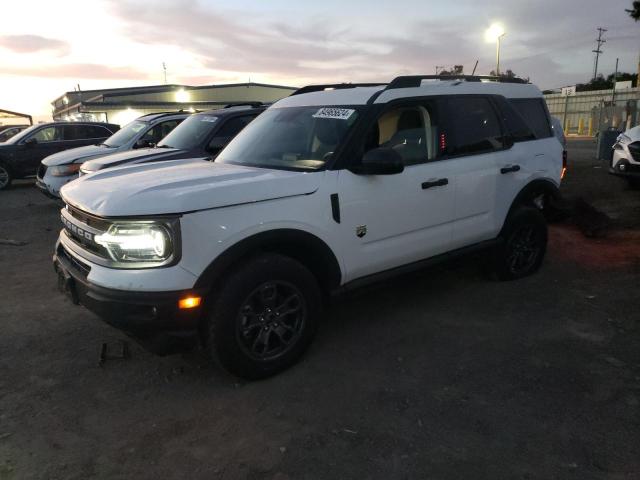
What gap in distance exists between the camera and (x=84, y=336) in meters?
4.04

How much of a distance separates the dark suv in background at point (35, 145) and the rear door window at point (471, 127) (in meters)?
10.8

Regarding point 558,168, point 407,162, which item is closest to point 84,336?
point 407,162

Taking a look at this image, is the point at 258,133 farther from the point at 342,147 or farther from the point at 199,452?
the point at 199,452

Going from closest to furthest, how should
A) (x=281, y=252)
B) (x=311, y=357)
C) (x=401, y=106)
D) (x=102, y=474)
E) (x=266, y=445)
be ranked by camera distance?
1. (x=102, y=474)
2. (x=266, y=445)
3. (x=281, y=252)
4. (x=311, y=357)
5. (x=401, y=106)

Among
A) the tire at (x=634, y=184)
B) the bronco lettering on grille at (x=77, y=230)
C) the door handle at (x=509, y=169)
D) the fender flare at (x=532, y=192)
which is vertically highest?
the door handle at (x=509, y=169)

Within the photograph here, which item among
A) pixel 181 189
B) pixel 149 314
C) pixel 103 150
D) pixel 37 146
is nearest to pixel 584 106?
pixel 37 146

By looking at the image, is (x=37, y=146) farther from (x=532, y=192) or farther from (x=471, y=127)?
(x=532, y=192)

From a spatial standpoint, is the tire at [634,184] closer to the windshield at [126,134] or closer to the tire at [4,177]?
the windshield at [126,134]

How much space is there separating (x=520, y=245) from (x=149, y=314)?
12.4 ft

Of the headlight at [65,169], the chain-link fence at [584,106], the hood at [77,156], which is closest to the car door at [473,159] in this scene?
the hood at [77,156]

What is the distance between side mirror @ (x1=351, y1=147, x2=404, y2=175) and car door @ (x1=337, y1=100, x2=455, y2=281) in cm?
11

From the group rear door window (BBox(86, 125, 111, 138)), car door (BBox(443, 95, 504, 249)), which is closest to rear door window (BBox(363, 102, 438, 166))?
car door (BBox(443, 95, 504, 249))

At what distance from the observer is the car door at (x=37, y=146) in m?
12.7

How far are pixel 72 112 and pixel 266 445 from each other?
4204 centimetres
